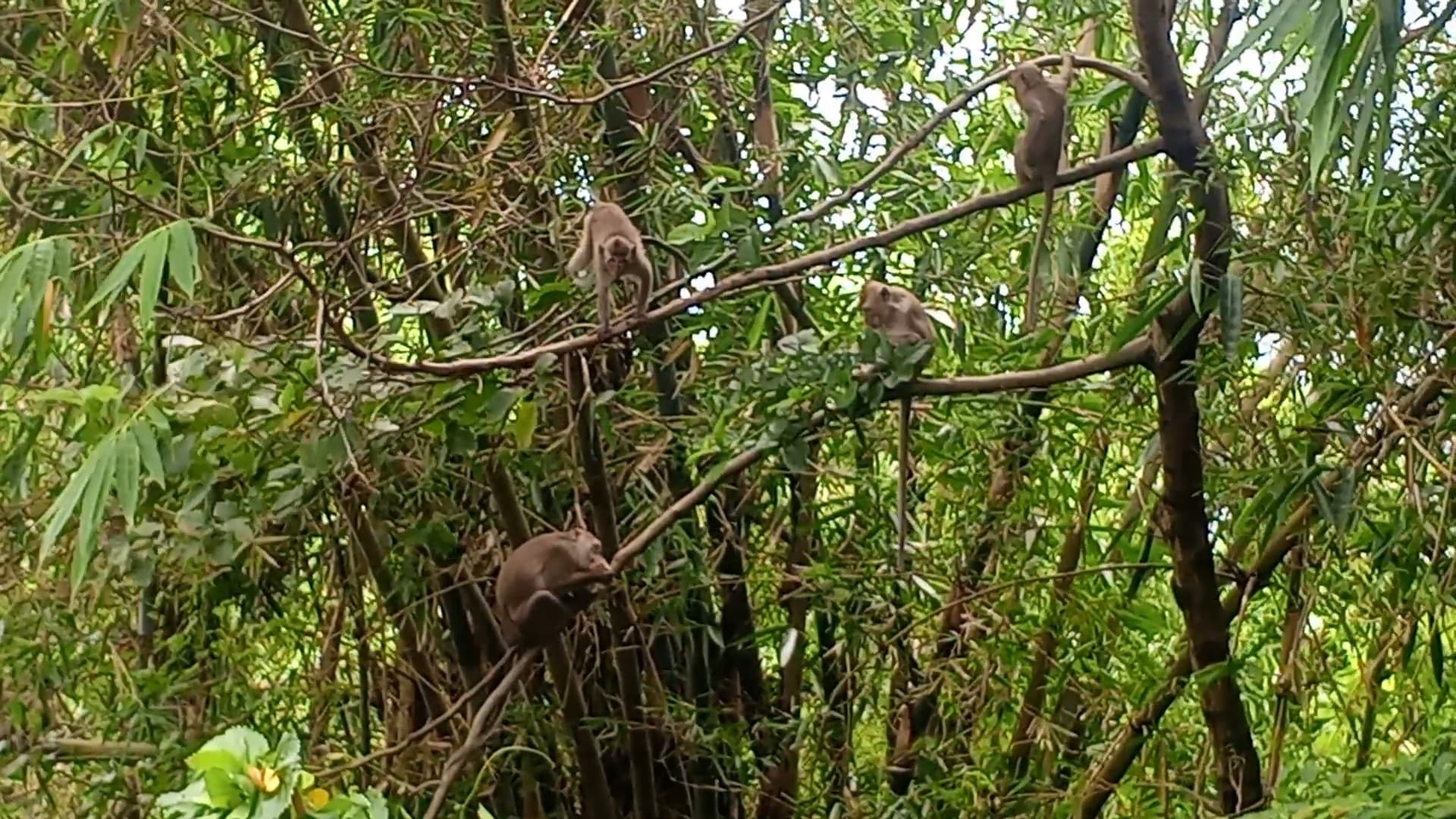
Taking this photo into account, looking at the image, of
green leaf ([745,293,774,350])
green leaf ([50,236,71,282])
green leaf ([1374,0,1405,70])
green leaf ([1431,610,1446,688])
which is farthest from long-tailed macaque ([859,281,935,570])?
green leaf ([50,236,71,282])

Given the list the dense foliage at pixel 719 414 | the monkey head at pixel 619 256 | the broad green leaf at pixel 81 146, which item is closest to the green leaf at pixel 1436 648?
the dense foliage at pixel 719 414

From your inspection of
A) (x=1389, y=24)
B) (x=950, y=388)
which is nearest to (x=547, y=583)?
(x=950, y=388)

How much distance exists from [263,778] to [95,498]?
0.46 m

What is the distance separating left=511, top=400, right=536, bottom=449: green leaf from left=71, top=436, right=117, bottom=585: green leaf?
1.24 feet

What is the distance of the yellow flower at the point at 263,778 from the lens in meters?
0.88

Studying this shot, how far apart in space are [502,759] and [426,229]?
0.65 m

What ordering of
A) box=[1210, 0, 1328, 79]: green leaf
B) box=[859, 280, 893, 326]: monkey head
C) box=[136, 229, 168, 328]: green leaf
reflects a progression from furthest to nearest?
box=[859, 280, 893, 326]: monkey head < box=[136, 229, 168, 328]: green leaf < box=[1210, 0, 1328, 79]: green leaf

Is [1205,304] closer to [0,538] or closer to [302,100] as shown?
[302,100]

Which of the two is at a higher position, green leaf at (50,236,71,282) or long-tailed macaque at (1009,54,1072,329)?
long-tailed macaque at (1009,54,1072,329)

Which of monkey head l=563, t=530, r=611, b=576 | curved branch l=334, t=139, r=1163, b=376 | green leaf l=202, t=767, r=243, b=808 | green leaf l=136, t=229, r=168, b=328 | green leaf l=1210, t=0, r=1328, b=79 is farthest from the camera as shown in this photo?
monkey head l=563, t=530, r=611, b=576

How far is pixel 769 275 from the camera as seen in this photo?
53.4 inches

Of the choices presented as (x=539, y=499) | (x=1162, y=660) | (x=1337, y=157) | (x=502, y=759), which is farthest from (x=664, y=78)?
(x=1162, y=660)

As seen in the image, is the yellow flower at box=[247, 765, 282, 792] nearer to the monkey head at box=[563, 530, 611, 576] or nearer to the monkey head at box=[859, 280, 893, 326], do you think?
the monkey head at box=[563, 530, 611, 576]

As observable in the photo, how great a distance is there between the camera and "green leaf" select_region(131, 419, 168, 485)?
4.21 ft
